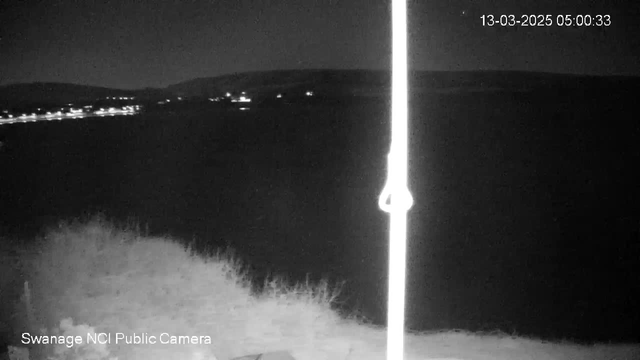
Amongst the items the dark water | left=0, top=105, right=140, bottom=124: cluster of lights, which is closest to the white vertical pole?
the dark water

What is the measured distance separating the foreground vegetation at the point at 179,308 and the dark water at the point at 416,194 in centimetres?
5

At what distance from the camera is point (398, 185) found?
1.54 m

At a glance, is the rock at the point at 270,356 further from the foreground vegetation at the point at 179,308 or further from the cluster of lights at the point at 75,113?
the cluster of lights at the point at 75,113

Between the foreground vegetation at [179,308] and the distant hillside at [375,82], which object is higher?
the distant hillside at [375,82]

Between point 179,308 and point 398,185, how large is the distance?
722 millimetres

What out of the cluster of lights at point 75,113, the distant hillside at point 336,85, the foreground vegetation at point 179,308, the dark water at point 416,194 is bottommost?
the foreground vegetation at point 179,308

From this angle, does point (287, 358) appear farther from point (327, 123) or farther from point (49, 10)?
point (49, 10)

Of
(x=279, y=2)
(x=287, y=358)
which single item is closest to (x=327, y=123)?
(x=279, y=2)

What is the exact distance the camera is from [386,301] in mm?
1573

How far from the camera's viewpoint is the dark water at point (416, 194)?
1546mm

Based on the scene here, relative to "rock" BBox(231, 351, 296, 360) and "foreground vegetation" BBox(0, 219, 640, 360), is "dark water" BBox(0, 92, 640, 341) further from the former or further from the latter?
"rock" BBox(231, 351, 296, 360)

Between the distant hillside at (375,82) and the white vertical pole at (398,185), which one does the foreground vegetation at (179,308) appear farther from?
the distant hillside at (375,82)

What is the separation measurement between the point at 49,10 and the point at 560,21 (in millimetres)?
1455

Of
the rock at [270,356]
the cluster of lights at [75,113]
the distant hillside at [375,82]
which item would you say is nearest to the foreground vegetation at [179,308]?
the rock at [270,356]
